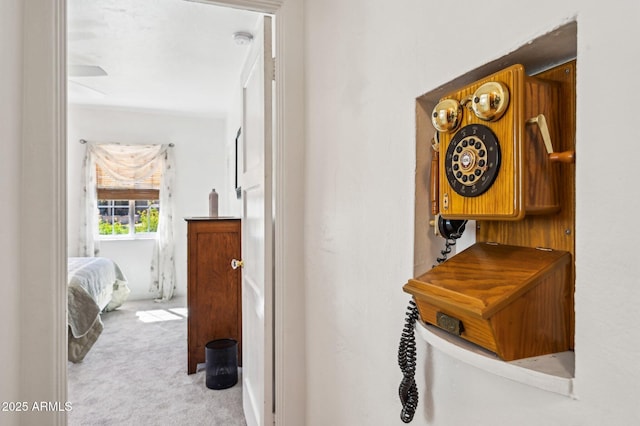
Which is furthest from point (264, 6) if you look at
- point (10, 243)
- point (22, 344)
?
point (22, 344)

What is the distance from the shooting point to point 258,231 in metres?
1.80

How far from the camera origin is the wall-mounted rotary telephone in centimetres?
55

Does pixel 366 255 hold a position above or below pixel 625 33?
below

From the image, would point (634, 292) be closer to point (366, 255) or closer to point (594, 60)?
point (594, 60)

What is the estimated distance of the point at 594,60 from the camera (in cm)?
47

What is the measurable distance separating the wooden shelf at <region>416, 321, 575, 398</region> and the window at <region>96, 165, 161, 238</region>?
5.26 metres

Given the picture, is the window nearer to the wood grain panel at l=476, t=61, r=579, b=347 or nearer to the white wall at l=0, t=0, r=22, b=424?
the white wall at l=0, t=0, r=22, b=424

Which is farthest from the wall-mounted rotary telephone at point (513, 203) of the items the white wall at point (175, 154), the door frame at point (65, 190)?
the white wall at point (175, 154)

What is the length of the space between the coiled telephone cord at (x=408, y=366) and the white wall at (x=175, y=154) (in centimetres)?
474

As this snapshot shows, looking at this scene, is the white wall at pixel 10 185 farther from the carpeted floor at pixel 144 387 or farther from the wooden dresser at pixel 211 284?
the wooden dresser at pixel 211 284

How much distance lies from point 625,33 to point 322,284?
1160 mm

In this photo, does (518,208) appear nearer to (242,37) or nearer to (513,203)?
(513,203)

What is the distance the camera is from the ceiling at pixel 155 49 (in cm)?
243

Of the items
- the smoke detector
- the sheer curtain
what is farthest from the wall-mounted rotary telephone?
the sheer curtain
